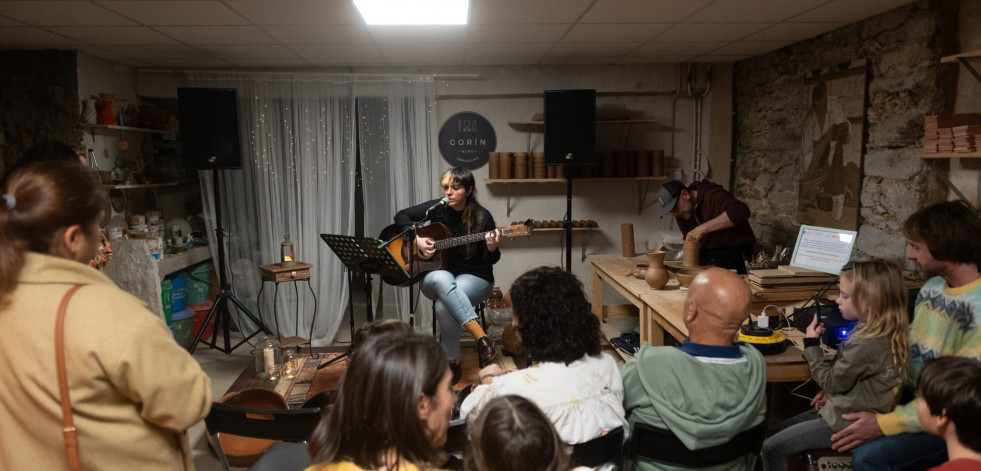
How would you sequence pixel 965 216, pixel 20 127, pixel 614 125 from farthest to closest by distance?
pixel 614 125
pixel 20 127
pixel 965 216

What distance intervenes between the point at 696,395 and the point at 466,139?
11.8 ft

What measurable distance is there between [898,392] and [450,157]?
3.59 metres

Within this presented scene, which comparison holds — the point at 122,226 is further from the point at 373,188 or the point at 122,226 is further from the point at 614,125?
the point at 614,125

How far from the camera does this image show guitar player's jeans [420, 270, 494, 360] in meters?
3.54

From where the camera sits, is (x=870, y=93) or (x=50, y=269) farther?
(x=870, y=93)

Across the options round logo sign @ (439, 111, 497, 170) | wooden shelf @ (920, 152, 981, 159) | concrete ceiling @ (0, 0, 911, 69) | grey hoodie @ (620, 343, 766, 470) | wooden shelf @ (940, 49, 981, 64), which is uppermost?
concrete ceiling @ (0, 0, 911, 69)

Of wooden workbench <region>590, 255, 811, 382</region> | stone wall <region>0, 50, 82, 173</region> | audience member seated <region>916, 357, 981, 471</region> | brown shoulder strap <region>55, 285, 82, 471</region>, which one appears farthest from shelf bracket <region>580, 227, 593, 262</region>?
brown shoulder strap <region>55, 285, 82, 471</region>

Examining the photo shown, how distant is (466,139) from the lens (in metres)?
4.88

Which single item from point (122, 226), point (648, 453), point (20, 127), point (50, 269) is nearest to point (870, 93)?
point (648, 453)

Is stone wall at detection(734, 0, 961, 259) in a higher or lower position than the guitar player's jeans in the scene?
higher

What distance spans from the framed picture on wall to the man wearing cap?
0.47 m

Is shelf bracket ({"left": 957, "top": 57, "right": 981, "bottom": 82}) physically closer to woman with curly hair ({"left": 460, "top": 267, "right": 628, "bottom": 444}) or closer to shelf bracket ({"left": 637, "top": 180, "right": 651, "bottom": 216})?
woman with curly hair ({"left": 460, "top": 267, "right": 628, "bottom": 444})

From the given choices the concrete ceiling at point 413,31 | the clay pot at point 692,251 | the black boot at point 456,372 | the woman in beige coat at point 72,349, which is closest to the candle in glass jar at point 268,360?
the black boot at point 456,372

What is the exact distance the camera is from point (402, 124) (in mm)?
4734
